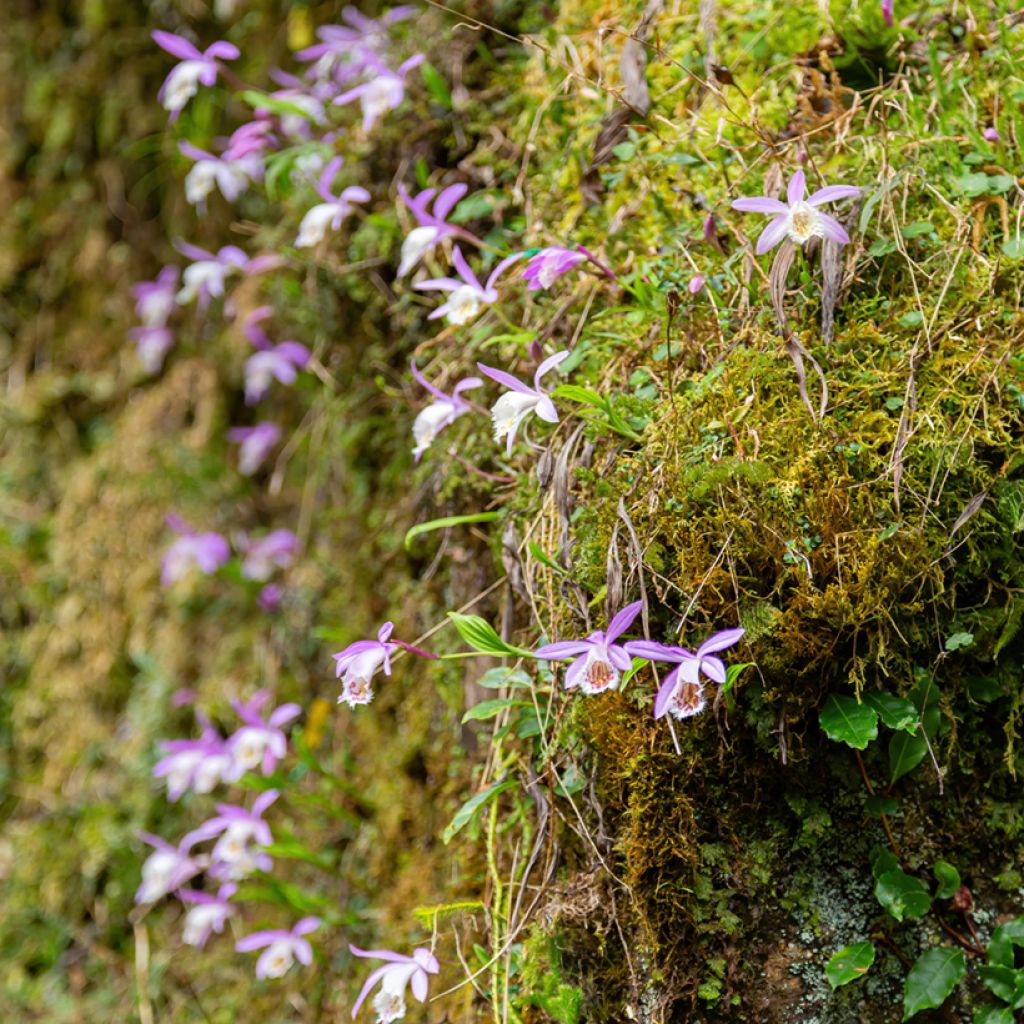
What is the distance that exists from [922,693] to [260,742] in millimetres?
1585

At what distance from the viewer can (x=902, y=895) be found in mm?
1506

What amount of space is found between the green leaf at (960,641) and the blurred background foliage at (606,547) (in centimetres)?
2

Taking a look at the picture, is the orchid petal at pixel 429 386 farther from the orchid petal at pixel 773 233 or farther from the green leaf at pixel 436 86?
the green leaf at pixel 436 86

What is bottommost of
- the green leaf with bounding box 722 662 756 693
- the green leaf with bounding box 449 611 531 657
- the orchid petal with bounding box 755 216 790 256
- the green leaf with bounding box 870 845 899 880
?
the green leaf with bounding box 870 845 899 880

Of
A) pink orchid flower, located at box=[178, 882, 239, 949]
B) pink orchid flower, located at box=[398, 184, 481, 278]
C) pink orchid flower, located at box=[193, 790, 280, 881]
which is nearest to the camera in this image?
pink orchid flower, located at box=[398, 184, 481, 278]

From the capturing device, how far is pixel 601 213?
218cm

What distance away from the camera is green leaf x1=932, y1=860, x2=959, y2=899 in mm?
1537

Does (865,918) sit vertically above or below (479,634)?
below

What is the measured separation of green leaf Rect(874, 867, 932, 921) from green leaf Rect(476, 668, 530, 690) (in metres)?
0.67

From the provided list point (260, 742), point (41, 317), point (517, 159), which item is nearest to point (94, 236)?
point (41, 317)

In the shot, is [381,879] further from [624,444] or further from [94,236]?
[94,236]

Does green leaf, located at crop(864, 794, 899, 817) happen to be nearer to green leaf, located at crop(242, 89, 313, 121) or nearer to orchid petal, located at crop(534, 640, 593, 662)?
orchid petal, located at crop(534, 640, 593, 662)

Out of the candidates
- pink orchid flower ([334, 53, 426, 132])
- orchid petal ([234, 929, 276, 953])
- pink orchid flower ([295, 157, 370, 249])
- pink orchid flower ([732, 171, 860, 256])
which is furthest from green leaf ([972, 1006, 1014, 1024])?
pink orchid flower ([334, 53, 426, 132])

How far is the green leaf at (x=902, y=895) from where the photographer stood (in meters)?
1.50
